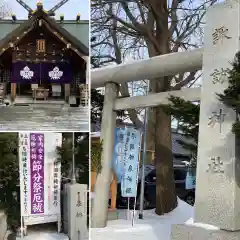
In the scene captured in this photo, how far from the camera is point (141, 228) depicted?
6.23 metres

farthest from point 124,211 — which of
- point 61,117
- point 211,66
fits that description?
point 61,117

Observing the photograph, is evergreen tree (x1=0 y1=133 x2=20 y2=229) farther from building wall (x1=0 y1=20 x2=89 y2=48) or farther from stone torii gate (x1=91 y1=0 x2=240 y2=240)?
stone torii gate (x1=91 y1=0 x2=240 y2=240)

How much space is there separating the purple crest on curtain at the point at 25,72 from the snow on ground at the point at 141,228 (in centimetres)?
241

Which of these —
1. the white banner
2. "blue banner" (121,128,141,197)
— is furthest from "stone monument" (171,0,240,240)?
"blue banner" (121,128,141,197)

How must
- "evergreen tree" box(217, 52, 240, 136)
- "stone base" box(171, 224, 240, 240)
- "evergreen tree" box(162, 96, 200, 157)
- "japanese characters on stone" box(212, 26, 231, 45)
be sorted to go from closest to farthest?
"evergreen tree" box(217, 52, 240, 136)
"stone base" box(171, 224, 240, 240)
"japanese characters on stone" box(212, 26, 231, 45)
"evergreen tree" box(162, 96, 200, 157)

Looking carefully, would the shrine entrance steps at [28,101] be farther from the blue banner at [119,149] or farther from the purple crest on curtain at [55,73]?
the blue banner at [119,149]

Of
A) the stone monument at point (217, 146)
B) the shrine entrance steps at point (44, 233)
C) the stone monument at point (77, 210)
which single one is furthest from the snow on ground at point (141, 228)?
the shrine entrance steps at point (44, 233)

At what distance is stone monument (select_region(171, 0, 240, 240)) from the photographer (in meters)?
4.10

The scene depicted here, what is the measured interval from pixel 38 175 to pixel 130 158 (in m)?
3.13

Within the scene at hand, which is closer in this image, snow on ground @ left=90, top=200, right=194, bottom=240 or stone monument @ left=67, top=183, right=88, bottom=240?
stone monument @ left=67, top=183, right=88, bottom=240

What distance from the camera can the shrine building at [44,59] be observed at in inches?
131

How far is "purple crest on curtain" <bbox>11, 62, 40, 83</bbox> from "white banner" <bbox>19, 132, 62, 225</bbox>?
457 mm

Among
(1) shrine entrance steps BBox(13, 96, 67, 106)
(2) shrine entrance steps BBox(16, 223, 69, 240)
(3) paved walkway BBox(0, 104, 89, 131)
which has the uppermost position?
(1) shrine entrance steps BBox(13, 96, 67, 106)

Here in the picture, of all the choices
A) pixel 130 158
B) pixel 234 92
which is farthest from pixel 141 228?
pixel 234 92
